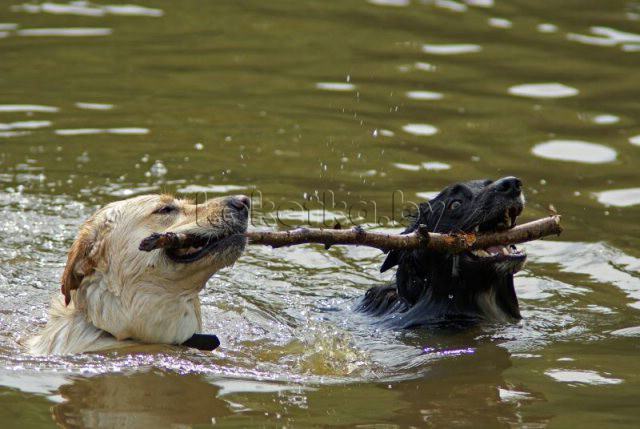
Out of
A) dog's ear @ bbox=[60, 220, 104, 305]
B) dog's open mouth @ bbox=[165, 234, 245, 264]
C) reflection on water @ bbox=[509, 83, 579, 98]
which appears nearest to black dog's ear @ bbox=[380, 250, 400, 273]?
dog's open mouth @ bbox=[165, 234, 245, 264]

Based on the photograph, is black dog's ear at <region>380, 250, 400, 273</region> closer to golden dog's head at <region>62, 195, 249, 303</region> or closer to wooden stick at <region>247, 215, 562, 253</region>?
wooden stick at <region>247, 215, 562, 253</region>

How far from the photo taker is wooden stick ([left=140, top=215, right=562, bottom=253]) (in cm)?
606

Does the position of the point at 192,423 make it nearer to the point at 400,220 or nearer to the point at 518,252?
the point at 518,252

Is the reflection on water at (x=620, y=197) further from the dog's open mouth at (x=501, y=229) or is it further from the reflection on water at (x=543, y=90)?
the reflection on water at (x=543, y=90)

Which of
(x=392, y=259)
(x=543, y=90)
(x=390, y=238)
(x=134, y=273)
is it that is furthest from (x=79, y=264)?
(x=543, y=90)

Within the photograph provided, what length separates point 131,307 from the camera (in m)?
6.46

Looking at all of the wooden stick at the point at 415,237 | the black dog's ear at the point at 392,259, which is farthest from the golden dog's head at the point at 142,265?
the black dog's ear at the point at 392,259

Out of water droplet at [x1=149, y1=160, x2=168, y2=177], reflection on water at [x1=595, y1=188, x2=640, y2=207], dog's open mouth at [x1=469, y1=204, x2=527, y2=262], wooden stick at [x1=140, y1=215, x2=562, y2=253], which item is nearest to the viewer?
wooden stick at [x1=140, y1=215, x2=562, y2=253]

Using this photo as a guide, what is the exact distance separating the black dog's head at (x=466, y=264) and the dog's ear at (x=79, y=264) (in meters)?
2.24

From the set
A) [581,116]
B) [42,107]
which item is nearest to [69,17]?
[42,107]

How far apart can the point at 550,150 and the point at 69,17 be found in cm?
719

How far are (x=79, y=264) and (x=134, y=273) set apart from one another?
1.04 feet

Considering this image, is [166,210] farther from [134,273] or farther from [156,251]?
[134,273]

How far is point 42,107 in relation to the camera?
1191cm
